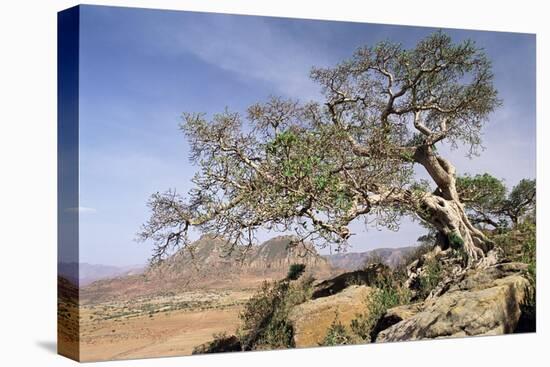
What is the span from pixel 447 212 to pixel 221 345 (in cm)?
374

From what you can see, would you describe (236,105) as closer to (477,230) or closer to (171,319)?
(171,319)

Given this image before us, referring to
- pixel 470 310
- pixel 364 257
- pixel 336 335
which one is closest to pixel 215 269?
pixel 336 335

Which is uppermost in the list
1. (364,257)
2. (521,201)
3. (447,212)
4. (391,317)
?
(521,201)

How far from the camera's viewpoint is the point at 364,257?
1252 cm

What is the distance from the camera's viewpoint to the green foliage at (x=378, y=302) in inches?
487

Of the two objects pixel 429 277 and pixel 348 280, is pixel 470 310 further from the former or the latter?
pixel 348 280

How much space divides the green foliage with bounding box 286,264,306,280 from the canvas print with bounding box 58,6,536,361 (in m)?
0.03

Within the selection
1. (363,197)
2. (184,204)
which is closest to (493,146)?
(363,197)

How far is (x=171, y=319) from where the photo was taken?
37.4 ft

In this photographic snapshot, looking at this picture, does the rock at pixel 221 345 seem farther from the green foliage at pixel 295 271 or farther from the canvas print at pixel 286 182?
the green foliage at pixel 295 271

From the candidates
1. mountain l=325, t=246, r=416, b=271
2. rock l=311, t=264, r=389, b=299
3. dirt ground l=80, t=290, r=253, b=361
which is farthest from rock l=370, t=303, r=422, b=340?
dirt ground l=80, t=290, r=253, b=361

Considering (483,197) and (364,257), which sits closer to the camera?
(364,257)

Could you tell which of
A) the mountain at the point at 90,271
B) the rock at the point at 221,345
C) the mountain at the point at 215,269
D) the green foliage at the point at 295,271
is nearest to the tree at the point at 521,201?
the mountain at the point at 215,269

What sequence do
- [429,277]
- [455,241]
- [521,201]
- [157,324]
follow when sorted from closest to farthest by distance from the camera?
[157,324] → [429,277] → [455,241] → [521,201]
